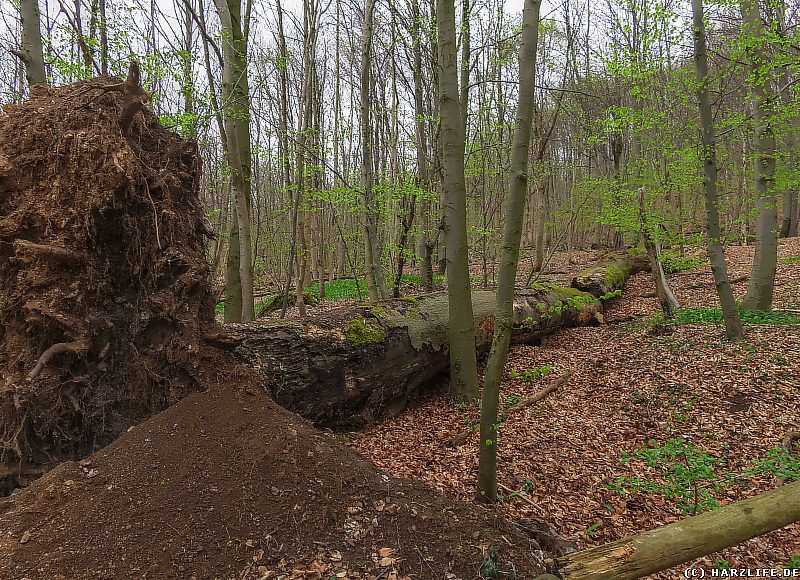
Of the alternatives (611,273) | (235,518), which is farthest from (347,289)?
(235,518)

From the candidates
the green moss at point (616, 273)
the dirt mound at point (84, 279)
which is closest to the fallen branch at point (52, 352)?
the dirt mound at point (84, 279)

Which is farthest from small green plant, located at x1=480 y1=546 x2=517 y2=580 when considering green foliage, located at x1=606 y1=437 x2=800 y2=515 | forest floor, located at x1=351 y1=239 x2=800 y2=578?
green foliage, located at x1=606 y1=437 x2=800 y2=515

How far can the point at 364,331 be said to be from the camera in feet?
18.9

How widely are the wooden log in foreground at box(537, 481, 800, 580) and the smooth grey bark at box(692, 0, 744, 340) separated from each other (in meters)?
5.53

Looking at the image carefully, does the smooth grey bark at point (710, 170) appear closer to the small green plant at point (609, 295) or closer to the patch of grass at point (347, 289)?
the small green plant at point (609, 295)

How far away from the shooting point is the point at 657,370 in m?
6.63

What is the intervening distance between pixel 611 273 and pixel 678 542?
38.3 feet

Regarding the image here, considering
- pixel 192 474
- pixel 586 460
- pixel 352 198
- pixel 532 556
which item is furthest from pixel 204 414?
pixel 352 198

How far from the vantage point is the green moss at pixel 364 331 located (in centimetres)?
560

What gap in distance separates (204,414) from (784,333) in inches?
365

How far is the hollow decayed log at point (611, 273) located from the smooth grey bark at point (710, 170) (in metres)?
3.96

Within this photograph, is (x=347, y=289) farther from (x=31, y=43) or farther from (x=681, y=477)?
(x=681, y=477)

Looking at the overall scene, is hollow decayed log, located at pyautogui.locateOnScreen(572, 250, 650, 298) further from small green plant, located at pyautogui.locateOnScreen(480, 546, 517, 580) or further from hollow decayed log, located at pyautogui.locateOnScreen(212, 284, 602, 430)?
small green plant, located at pyautogui.locateOnScreen(480, 546, 517, 580)

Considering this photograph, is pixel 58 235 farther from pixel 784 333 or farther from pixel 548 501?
pixel 784 333
